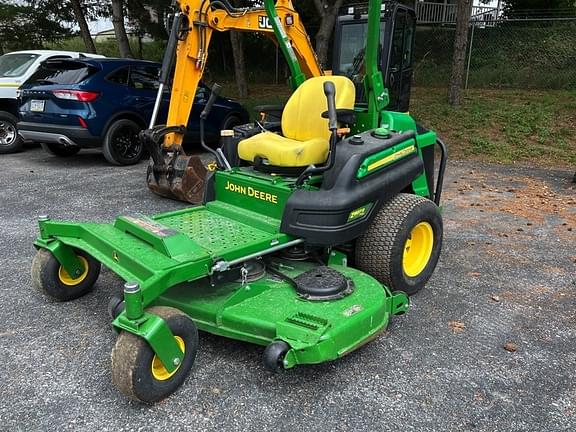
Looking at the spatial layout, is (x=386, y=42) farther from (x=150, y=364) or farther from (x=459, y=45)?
(x=459, y=45)

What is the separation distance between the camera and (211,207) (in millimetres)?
4031

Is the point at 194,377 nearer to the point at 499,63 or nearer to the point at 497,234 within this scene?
the point at 497,234

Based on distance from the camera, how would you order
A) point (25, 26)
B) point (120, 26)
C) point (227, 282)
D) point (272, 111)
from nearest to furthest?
point (227, 282)
point (272, 111)
point (120, 26)
point (25, 26)

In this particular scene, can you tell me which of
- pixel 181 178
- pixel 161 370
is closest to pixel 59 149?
pixel 181 178

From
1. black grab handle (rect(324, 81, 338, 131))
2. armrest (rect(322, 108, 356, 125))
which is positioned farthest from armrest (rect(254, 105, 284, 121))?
black grab handle (rect(324, 81, 338, 131))

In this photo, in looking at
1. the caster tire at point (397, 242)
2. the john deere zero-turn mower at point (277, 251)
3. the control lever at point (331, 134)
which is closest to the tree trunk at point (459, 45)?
the john deere zero-turn mower at point (277, 251)

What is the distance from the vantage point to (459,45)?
11055 millimetres

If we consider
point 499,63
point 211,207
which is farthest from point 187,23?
point 499,63

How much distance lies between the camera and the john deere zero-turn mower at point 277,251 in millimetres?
2662

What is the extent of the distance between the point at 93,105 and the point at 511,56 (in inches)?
483

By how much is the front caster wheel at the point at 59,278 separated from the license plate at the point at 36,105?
4.99 metres

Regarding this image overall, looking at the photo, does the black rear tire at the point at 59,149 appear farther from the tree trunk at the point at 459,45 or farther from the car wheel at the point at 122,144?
the tree trunk at the point at 459,45

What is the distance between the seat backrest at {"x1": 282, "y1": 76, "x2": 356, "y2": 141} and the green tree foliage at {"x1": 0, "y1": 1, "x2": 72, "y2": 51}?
1697cm

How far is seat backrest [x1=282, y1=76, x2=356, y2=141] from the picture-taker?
415cm
